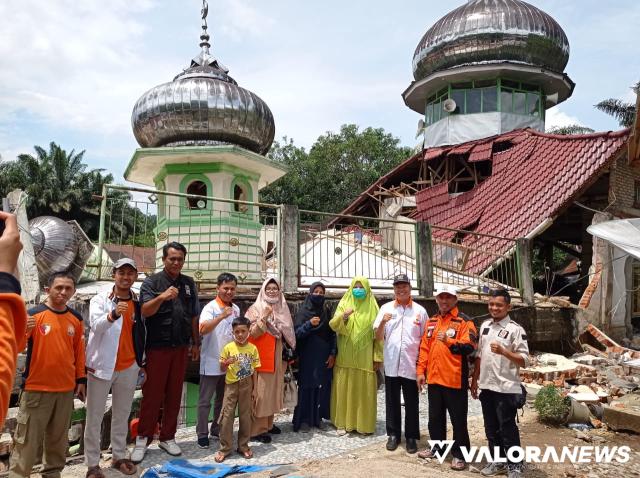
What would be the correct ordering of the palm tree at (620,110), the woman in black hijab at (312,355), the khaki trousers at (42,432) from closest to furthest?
the khaki trousers at (42,432)
the woman in black hijab at (312,355)
the palm tree at (620,110)

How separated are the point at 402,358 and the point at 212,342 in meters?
1.70

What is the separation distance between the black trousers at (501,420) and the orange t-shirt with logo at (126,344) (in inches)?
109

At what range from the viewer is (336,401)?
5.21 meters

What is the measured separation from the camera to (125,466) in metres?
4.00

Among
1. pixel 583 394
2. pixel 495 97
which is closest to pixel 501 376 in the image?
pixel 583 394

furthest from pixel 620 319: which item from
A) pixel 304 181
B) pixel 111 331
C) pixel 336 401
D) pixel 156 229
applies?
pixel 304 181

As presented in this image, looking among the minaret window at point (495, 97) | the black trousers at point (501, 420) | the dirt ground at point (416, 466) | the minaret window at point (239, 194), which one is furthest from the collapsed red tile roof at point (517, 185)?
the black trousers at point (501, 420)

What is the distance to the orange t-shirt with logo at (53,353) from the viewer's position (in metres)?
3.56

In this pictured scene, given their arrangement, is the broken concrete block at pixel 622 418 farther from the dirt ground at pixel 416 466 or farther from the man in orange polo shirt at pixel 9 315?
the man in orange polo shirt at pixel 9 315

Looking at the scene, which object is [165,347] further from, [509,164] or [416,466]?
[509,164]

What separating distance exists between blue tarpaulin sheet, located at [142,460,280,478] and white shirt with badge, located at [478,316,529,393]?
5.97 ft

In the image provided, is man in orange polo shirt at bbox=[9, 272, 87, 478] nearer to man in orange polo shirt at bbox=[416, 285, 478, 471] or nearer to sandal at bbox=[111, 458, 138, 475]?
sandal at bbox=[111, 458, 138, 475]

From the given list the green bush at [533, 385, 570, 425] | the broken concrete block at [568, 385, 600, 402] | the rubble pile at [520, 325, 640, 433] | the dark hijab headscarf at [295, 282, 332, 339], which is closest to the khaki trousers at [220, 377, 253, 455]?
the dark hijab headscarf at [295, 282, 332, 339]

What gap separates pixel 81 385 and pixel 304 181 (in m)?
22.3
